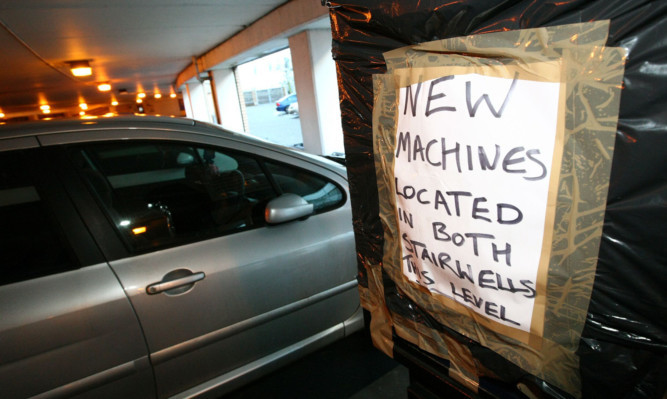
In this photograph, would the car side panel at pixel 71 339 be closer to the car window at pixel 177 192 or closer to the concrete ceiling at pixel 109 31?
the car window at pixel 177 192

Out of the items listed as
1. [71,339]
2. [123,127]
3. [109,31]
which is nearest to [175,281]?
[71,339]

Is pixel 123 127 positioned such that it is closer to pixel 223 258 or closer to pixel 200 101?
pixel 223 258

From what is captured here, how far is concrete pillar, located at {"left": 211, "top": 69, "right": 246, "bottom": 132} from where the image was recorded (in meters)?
11.3

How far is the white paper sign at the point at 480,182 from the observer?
753mm

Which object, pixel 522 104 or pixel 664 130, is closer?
pixel 664 130

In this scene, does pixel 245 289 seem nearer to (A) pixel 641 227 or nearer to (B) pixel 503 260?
(B) pixel 503 260

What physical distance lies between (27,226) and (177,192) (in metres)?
0.68

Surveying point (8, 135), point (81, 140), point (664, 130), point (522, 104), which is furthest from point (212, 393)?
point (664, 130)

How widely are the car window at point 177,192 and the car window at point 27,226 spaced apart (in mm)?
206

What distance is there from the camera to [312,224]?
2172mm

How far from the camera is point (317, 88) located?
642cm

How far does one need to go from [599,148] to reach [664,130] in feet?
0.30

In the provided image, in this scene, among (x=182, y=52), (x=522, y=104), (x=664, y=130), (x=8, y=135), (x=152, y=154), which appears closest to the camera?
(x=664, y=130)

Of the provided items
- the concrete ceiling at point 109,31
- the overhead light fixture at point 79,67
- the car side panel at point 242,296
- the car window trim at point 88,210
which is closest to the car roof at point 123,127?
the car window trim at point 88,210
